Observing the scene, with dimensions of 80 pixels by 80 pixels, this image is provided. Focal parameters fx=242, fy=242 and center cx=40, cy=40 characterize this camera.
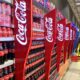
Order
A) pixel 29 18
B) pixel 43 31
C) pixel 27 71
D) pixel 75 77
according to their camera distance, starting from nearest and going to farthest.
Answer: pixel 29 18 < pixel 27 71 < pixel 43 31 < pixel 75 77

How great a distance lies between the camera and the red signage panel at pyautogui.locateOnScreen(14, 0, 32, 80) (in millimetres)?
3131

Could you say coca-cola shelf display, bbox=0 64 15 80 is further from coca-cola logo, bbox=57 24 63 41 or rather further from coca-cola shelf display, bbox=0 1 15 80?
coca-cola logo, bbox=57 24 63 41

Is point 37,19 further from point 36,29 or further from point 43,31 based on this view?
point 36,29

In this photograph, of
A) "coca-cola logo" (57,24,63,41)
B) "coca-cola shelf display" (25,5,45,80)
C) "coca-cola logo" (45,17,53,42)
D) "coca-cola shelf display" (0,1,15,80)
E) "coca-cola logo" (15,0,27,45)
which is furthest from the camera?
"coca-cola logo" (57,24,63,41)

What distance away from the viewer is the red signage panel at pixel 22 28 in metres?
3.13

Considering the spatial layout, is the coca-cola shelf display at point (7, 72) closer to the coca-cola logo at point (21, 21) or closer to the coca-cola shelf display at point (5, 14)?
the coca-cola logo at point (21, 21)

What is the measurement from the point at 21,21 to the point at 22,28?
0.30 feet

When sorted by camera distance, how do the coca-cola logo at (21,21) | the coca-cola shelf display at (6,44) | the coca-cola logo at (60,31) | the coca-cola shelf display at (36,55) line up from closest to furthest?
the coca-cola shelf display at (6,44), the coca-cola logo at (21,21), the coca-cola shelf display at (36,55), the coca-cola logo at (60,31)

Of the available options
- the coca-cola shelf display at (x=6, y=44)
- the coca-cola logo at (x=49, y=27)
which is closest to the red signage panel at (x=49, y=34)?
the coca-cola logo at (x=49, y=27)

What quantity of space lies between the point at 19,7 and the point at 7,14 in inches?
7.1

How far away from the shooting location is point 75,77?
9.39 m

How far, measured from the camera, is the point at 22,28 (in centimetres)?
313

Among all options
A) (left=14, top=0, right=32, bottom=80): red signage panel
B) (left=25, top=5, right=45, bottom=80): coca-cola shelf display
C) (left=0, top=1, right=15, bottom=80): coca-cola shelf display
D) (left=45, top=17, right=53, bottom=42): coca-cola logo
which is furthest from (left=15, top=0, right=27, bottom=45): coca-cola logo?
(left=45, top=17, right=53, bottom=42): coca-cola logo

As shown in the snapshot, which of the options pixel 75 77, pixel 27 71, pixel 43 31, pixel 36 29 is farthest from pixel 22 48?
pixel 75 77
